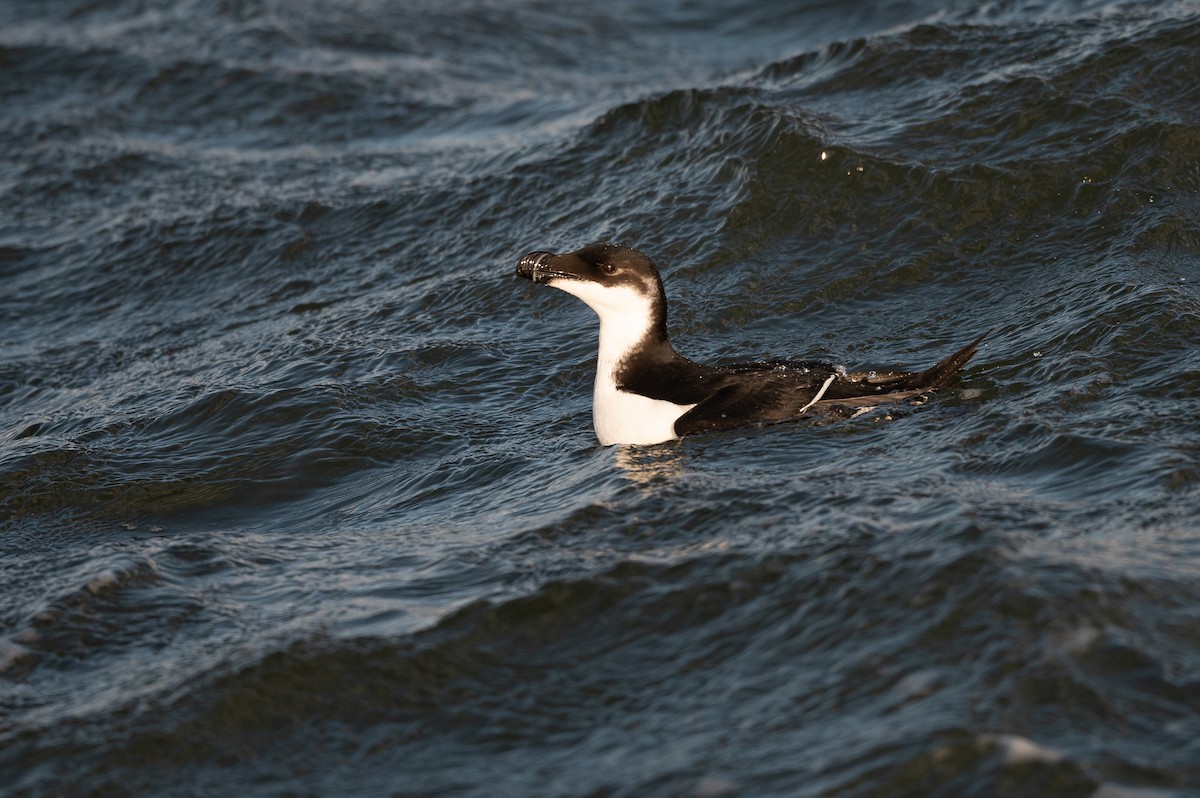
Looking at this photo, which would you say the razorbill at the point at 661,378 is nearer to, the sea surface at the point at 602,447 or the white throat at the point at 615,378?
the white throat at the point at 615,378

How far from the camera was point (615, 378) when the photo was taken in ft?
23.9

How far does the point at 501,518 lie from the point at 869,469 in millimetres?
1672

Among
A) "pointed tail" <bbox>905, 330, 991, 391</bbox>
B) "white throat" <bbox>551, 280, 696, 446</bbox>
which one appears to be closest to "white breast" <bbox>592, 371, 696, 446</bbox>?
"white throat" <bbox>551, 280, 696, 446</bbox>

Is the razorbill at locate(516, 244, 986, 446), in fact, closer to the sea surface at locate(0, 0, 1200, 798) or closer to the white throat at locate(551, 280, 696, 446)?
the white throat at locate(551, 280, 696, 446)

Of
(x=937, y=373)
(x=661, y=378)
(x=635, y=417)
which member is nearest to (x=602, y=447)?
(x=635, y=417)

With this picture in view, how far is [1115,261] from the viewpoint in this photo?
8.37 meters

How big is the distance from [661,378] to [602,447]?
47 centimetres

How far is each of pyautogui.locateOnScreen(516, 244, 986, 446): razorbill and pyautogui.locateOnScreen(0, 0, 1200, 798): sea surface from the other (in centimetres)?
13

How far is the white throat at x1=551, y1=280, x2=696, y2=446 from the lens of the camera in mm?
7078

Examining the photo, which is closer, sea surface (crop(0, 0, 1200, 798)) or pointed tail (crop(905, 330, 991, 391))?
sea surface (crop(0, 0, 1200, 798))

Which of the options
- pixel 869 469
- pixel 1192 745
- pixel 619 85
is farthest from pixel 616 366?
pixel 619 85

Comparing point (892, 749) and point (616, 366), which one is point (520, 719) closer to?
point (892, 749)

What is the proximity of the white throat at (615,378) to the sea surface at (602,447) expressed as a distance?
A: 118mm

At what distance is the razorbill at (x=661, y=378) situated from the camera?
6.95m
